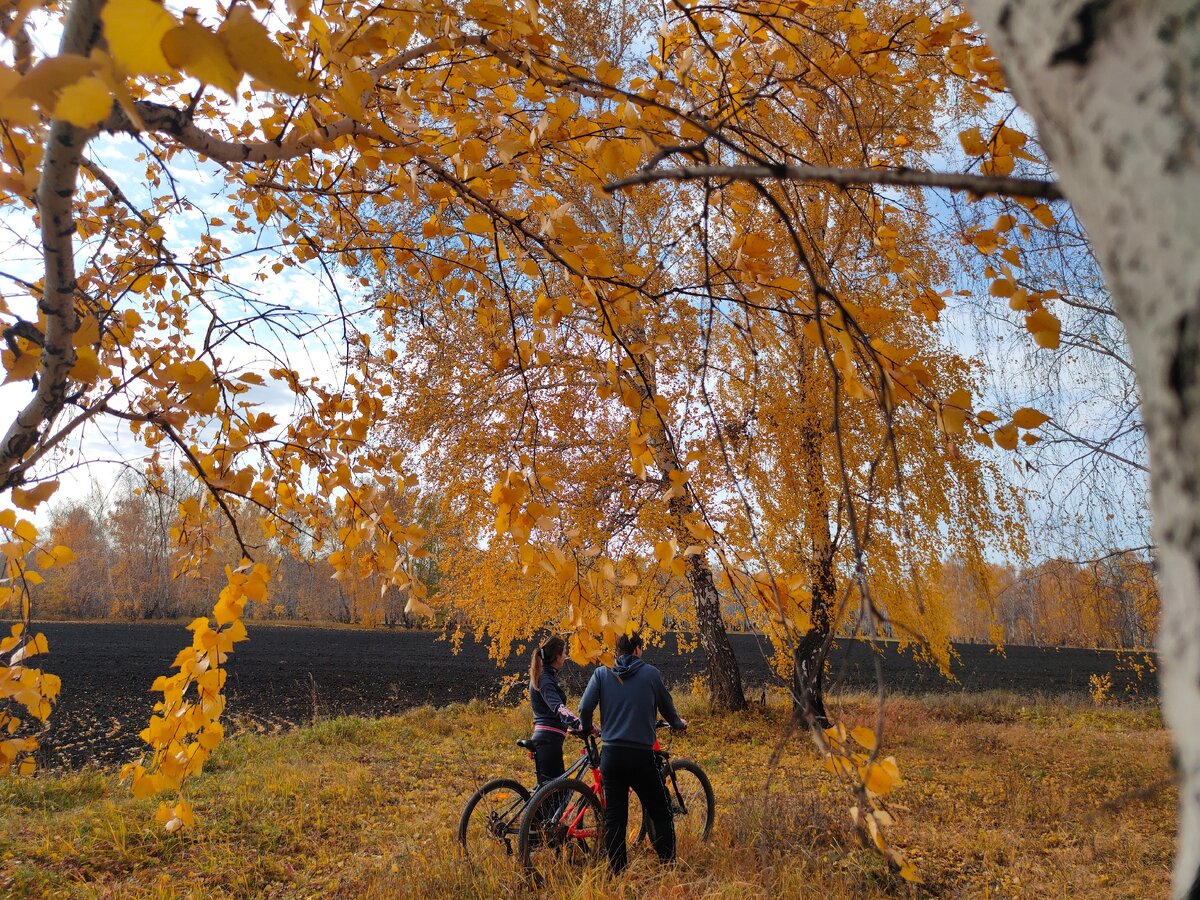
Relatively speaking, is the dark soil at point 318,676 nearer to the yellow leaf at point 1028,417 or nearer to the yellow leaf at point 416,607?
the yellow leaf at point 1028,417

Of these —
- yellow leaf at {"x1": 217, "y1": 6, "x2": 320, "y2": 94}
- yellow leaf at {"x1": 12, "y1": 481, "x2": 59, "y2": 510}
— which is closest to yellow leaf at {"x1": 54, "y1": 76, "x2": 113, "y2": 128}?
yellow leaf at {"x1": 217, "y1": 6, "x2": 320, "y2": 94}

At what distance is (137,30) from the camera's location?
0.62 metres

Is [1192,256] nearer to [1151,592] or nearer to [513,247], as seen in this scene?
[513,247]

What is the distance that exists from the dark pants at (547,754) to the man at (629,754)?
63cm

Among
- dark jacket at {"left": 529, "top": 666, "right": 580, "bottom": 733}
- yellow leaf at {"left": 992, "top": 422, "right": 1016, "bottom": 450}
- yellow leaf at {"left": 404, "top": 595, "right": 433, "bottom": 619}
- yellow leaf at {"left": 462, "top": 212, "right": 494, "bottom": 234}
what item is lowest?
dark jacket at {"left": 529, "top": 666, "right": 580, "bottom": 733}

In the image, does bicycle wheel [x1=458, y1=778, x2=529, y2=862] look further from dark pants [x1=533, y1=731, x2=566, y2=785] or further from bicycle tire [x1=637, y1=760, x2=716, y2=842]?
bicycle tire [x1=637, y1=760, x2=716, y2=842]

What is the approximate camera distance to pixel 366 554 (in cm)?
219

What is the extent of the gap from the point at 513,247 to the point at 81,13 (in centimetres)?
192

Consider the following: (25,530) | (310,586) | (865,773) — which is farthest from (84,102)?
(310,586)

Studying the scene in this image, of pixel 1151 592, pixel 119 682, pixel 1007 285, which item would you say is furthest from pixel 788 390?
pixel 119 682

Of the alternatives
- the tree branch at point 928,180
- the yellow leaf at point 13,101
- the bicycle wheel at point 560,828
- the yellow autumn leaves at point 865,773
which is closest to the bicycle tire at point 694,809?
the bicycle wheel at point 560,828

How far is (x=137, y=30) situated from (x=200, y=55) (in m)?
0.06

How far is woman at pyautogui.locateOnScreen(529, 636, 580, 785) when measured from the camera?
15.3 ft

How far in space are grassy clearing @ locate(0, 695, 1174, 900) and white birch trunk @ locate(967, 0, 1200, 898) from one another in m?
3.75
